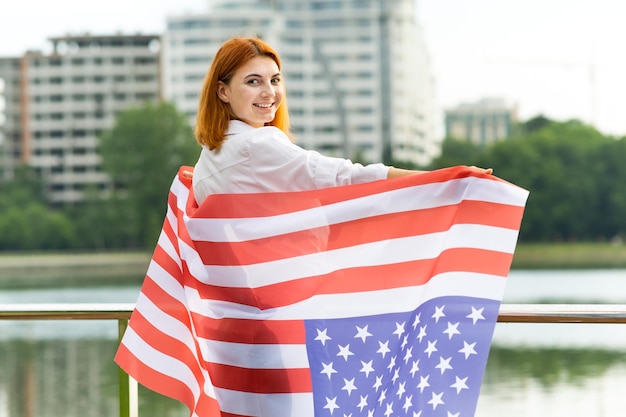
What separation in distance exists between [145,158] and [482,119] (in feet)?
130

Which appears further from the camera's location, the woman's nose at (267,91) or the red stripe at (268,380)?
the woman's nose at (267,91)

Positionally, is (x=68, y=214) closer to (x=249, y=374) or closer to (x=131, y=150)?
(x=131, y=150)

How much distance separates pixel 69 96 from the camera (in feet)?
235

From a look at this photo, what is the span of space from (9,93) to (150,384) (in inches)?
2945

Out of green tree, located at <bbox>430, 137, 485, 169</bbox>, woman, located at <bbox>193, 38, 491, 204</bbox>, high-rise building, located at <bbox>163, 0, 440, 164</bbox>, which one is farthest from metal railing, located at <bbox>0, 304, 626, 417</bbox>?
high-rise building, located at <bbox>163, 0, 440, 164</bbox>

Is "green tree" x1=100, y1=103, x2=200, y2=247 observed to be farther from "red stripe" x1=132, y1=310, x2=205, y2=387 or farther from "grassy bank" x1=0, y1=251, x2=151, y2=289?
"red stripe" x1=132, y1=310, x2=205, y2=387

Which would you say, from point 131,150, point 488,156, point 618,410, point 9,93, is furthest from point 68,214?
point 618,410

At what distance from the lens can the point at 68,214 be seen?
56938mm

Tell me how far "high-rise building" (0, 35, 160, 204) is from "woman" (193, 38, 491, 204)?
69648 mm

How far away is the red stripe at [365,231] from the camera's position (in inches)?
61.2

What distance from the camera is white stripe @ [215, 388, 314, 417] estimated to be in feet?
5.19

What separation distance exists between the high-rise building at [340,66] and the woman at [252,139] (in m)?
63.6

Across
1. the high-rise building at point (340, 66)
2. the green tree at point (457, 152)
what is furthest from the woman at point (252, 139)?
the high-rise building at point (340, 66)

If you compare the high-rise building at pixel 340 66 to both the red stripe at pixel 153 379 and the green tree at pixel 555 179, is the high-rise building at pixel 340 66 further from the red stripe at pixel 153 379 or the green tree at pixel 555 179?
the red stripe at pixel 153 379
